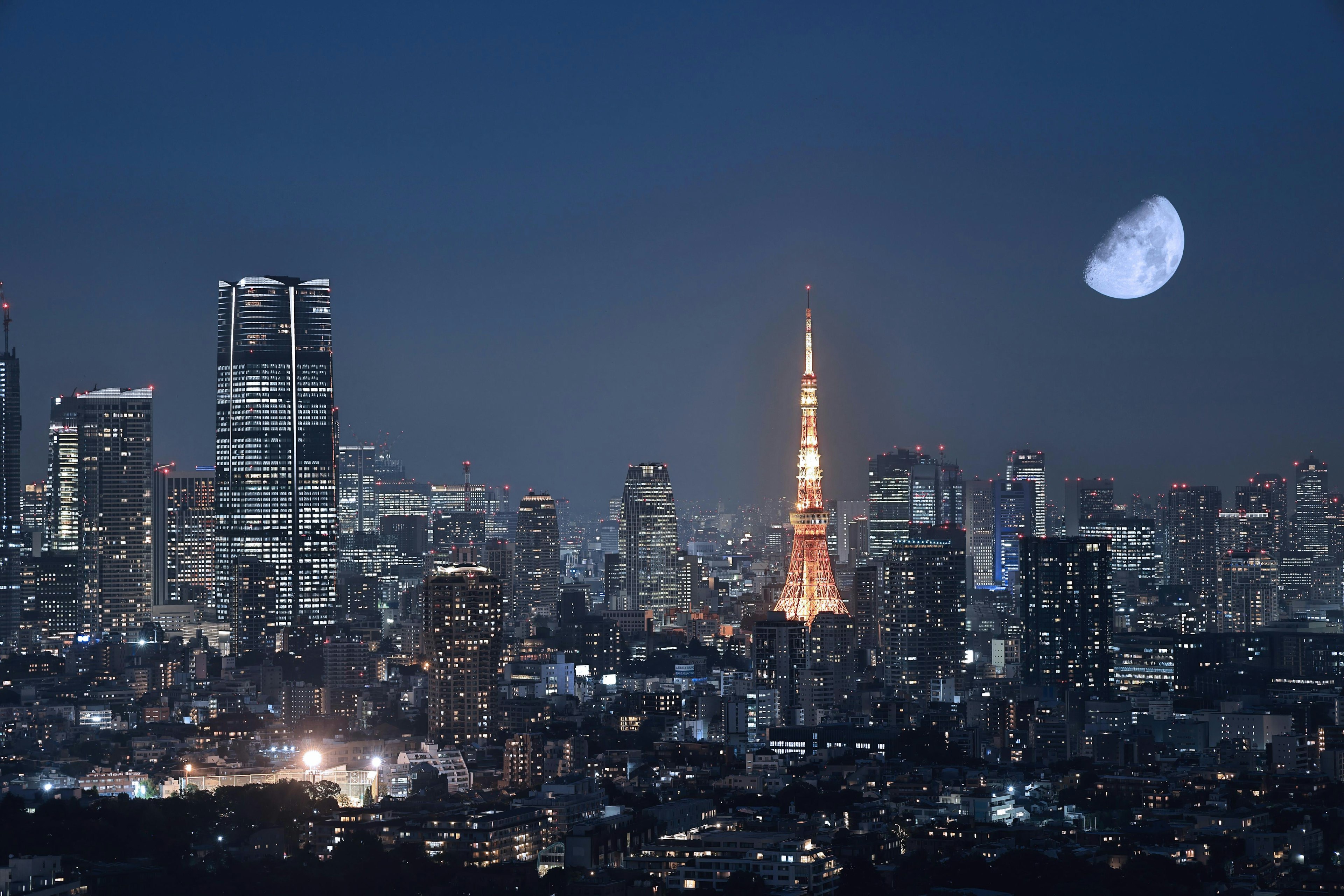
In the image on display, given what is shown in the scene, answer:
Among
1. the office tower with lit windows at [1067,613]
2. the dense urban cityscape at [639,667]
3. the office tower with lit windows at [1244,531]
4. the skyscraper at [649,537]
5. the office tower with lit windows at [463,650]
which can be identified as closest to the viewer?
the dense urban cityscape at [639,667]

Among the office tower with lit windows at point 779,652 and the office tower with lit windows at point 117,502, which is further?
the office tower with lit windows at point 117,502

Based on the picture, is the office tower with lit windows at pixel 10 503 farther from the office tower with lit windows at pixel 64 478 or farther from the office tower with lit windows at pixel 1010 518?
the office tower with lit windows at pixel 1010 518

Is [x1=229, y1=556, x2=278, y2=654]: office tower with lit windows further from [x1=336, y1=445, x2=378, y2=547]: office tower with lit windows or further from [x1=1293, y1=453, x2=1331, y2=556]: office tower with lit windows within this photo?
[x1=1293, y1=453, x2=1331, y2=556]: office tower with lit windows

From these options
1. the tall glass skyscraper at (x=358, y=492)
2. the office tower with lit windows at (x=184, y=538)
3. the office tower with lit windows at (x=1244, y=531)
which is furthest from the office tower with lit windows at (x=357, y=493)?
the office tower with lit windows at (x=1244, y=531)

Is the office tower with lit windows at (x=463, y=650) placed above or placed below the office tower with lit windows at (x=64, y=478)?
below

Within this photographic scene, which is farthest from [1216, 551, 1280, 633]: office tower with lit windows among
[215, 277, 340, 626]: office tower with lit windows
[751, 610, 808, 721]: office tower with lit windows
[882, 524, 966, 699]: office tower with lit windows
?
[215, 277, 340, 626]: office tower with lit windows

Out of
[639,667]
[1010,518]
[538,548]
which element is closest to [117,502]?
[538,548]

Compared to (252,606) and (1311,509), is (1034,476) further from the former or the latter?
(252,606)
